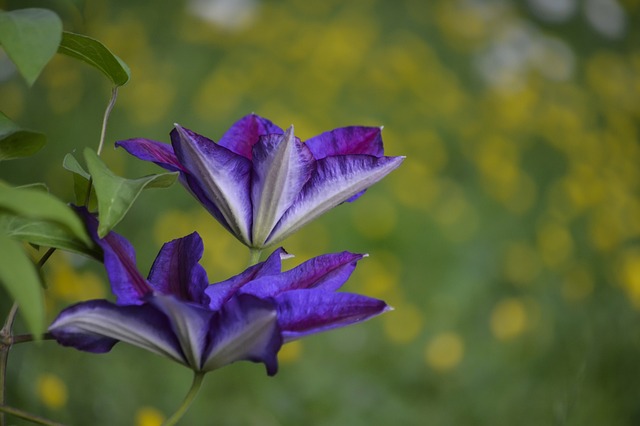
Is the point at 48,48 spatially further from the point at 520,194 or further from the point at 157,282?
the point at 520,194

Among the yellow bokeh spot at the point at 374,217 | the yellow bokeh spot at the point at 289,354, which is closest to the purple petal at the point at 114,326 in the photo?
the yellow bokeh spot at the point at 289,354

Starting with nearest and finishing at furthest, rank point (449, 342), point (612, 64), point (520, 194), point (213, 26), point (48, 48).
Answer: point (48, 48) → point (449, 342) → point (520, 194) → point (213, 26) → point (612, 64)

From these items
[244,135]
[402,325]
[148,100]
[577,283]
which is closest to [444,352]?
[402,325]

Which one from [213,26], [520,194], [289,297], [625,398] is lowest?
[625,398]

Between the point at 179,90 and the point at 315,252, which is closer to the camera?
the point at 315,252

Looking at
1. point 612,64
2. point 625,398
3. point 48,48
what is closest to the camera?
point 48,48

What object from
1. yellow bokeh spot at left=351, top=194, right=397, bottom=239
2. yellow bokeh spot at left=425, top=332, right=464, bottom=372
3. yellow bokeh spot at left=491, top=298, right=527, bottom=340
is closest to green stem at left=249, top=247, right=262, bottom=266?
yellow bokeh spot at left=425, top=332, right=464, bottom=372

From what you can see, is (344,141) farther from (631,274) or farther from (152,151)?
(631,274)

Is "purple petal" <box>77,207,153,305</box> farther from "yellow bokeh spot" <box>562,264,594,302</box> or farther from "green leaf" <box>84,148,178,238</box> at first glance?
"yellow bokeh spot" <box>562,264,594,302</box>

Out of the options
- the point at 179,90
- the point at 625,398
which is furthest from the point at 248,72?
the point at 625,398
